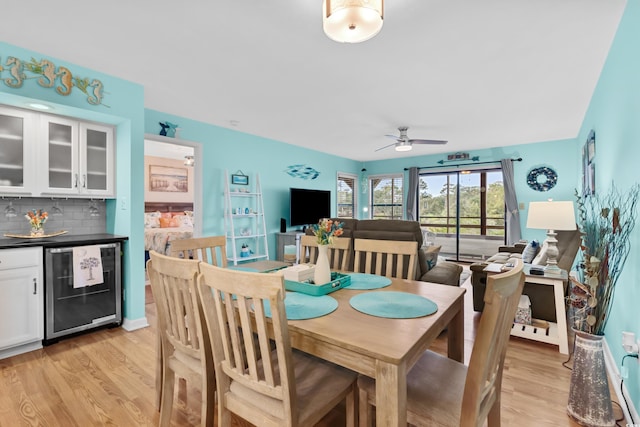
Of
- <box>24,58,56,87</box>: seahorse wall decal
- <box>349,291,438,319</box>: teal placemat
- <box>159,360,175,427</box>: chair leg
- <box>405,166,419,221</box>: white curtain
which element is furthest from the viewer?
<box>405,166,419,221</box>: white curtain

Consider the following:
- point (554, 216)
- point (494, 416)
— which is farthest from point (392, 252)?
point (554, 216)

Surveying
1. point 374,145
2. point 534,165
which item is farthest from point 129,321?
point 534,165

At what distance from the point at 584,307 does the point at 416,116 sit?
10.1 feet

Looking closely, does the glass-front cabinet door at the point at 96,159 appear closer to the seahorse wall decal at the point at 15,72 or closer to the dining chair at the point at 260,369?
the seahorse wall decal at the point at 15,72

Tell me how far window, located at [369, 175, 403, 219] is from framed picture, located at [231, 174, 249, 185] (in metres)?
4.17

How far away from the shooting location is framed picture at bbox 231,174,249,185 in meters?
4.96

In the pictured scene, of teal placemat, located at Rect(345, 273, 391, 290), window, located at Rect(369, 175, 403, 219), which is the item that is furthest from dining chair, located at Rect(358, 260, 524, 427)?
window, located at Rect(369, 175, 403, 219)

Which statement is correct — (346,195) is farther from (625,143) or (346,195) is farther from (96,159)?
(625,143)

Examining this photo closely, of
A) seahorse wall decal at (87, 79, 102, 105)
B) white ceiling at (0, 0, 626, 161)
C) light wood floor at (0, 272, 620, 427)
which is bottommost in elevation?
light wood floor at (0, 272, 620, 427)

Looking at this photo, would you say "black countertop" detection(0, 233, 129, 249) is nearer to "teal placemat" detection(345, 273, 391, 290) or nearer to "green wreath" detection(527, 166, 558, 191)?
"teal placemat" detection(345, 273, 391, 290)

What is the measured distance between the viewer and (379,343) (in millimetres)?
1115

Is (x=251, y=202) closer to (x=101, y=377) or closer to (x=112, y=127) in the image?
(x=112, y=127)

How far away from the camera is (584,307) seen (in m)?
1.83

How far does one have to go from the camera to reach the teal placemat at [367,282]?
1.84 meters
